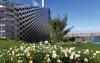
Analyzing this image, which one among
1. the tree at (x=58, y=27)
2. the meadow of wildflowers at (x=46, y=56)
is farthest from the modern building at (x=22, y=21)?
the meadow of wildflowers at (x=46, y=56)

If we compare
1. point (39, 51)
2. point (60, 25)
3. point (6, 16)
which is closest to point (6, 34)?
point (6, 16)

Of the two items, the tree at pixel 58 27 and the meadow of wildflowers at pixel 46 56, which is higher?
the meadow of wildflowers at pixel 46 56

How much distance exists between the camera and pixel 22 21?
9675 centimetres

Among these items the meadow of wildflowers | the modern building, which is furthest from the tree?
the meadow of wildflowers

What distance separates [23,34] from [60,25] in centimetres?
5525

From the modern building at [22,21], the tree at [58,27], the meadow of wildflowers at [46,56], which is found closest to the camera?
the meadow of wildflowers at [46,56]

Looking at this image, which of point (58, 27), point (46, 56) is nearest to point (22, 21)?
point (58, 27)

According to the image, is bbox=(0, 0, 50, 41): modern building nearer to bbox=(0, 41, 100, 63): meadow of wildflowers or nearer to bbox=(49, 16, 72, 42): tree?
bbox=(49, 16, 72, 42): tree

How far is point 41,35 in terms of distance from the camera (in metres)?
124

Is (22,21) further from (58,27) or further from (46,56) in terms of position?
(46,56)

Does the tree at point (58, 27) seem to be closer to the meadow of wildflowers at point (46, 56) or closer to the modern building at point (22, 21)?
the modern building at point (22, 21)

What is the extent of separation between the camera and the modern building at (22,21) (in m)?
79.6

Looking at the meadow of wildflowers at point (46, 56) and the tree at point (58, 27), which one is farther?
the tree at point (58, 27)

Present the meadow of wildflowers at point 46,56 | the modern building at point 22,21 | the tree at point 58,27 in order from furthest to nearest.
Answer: the modern building at point 22,21, the tree at point 58,27, the meadow of wildflowers at point 46,56
